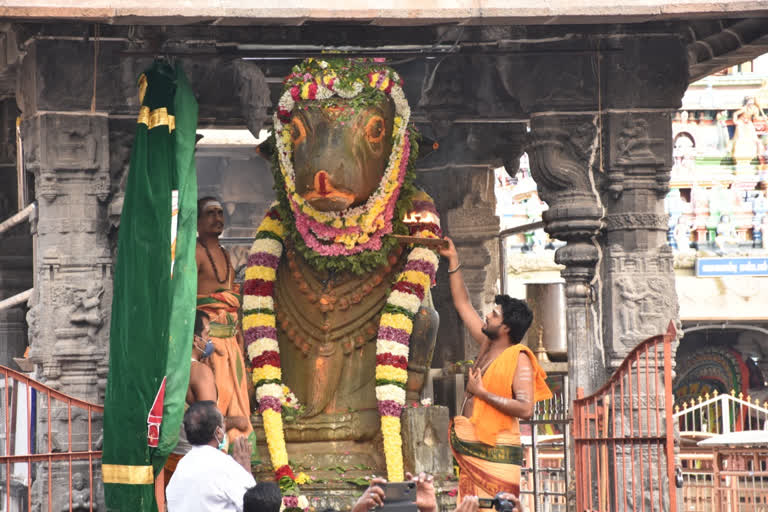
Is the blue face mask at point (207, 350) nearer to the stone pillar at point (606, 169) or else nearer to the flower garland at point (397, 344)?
the flower garland at point (397, 344)

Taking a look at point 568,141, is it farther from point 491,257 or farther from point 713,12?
point 491,257

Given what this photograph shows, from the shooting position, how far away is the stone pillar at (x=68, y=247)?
8.11m

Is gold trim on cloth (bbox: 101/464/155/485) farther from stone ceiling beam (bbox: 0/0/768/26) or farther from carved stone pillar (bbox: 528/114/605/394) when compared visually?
carved stone pillar (bbox: 528/114/605/394)

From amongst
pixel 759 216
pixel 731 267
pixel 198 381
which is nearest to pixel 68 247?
pixel 198 381

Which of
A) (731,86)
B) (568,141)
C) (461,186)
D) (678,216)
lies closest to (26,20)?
(568,141)

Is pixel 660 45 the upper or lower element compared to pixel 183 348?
upper

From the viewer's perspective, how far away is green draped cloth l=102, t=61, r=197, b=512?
7.23 metres

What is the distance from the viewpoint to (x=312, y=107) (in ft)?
26.3

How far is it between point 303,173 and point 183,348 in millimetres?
1243

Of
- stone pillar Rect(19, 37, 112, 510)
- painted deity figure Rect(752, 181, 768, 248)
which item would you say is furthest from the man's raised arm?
painted deity figure Rect(752, 181, 768, 248)

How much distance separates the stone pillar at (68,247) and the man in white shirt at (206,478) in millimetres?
2949

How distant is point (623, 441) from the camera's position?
7355 millimetres

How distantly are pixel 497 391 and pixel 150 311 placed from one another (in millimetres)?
1936

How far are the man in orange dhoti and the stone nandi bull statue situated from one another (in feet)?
1.34
